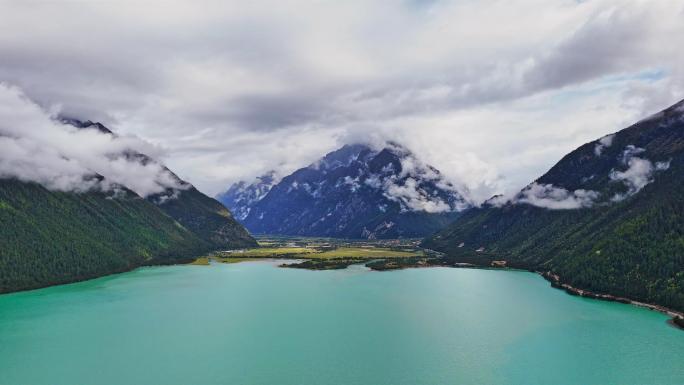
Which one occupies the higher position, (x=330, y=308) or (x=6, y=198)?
(x=6, y=198)

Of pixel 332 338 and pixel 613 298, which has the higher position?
pixel 613 298

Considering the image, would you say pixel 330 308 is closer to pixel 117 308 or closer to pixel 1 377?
pixel 117 308

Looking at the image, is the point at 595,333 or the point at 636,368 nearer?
the point at 636,368

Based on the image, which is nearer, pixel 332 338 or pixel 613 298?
pixel 332 338

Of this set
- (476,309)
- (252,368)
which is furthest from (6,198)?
(476,309)

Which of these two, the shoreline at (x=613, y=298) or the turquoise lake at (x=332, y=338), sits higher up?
the shoreline at (x=613, y=298)

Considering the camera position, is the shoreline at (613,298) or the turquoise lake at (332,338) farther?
the shoreline at (613,298)

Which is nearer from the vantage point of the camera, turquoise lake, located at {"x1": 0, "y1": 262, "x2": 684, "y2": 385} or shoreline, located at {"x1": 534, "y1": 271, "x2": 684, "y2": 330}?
turquoise lake, located at {"x1": 0, "y1": 262, "x2": 684, "y2": 385}

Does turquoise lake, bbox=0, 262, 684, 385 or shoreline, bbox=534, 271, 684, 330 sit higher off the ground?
shoreline, bbox=534, 271, 684, 330
